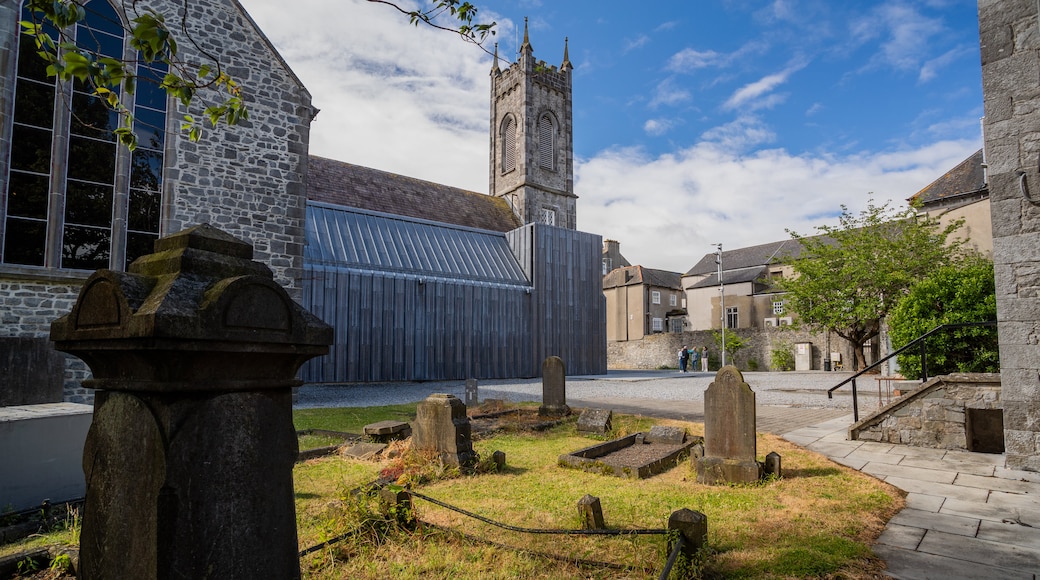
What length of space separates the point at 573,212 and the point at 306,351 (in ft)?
116

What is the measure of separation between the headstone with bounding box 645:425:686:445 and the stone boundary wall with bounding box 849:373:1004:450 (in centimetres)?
274

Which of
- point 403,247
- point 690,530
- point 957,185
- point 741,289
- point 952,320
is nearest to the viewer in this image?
point 690,530

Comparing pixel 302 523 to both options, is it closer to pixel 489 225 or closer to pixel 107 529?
pixel 107 529

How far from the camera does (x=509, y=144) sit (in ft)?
121

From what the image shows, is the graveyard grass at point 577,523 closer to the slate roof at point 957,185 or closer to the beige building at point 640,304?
the slate roof at point 957,185

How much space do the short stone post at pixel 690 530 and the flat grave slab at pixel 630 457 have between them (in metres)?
2.51

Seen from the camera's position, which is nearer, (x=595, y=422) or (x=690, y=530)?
(x=690, y=530)

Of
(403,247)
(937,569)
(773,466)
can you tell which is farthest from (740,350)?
(937,569)

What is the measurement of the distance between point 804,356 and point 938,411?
30280mm

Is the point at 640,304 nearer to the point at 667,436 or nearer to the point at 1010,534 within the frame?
the point at 667,436

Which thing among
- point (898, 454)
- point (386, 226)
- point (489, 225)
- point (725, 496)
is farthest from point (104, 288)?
point (489, 225)

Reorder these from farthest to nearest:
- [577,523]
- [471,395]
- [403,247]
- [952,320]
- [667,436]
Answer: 1. [403,247]
2. [471,395]
3. [952,320]
4. [667,436]
5. [577,523]

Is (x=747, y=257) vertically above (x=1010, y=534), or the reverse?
(x=747, y=257)

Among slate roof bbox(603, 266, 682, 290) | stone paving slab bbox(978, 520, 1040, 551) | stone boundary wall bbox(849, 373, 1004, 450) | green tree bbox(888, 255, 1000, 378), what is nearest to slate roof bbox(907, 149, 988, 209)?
green tree bbox(888, 255, 1000, 378)
